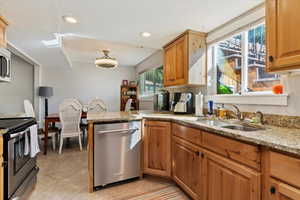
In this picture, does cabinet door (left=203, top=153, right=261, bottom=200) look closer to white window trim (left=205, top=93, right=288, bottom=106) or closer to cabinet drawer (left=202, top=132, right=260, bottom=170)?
cabinet drawer (left=202, top=132, right=260, bottom=170)

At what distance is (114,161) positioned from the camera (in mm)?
2047

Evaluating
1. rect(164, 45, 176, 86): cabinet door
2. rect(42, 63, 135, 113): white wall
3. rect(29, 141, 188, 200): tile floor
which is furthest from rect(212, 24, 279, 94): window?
rect(42, 63, 135, 113): white wall

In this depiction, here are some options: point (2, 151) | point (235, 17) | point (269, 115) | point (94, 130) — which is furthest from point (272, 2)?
point (2, 151)

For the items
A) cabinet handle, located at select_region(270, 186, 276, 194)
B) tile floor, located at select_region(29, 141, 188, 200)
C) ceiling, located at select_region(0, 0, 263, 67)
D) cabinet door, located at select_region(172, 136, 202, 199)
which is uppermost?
ceiling, located at select_region(0, 0, 263, 67)

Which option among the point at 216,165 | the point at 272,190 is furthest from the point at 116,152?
the point at 272,190

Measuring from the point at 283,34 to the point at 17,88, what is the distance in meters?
5.80

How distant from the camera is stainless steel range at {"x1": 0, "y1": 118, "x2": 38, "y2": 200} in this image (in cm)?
138

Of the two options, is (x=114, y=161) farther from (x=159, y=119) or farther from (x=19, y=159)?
(x=19, y=159)

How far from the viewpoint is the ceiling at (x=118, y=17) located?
1.80 metres

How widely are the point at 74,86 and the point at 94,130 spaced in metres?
4.35

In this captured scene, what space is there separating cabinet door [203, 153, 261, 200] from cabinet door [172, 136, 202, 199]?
12cm

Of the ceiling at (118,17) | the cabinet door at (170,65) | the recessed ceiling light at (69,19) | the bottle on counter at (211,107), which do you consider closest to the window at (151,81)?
the cabinet door at (170,65)

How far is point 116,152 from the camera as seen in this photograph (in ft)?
6.73

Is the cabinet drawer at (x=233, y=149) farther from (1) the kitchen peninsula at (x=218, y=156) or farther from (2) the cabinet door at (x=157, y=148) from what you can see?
(2) the cabinet door at (x=157, y=148)
